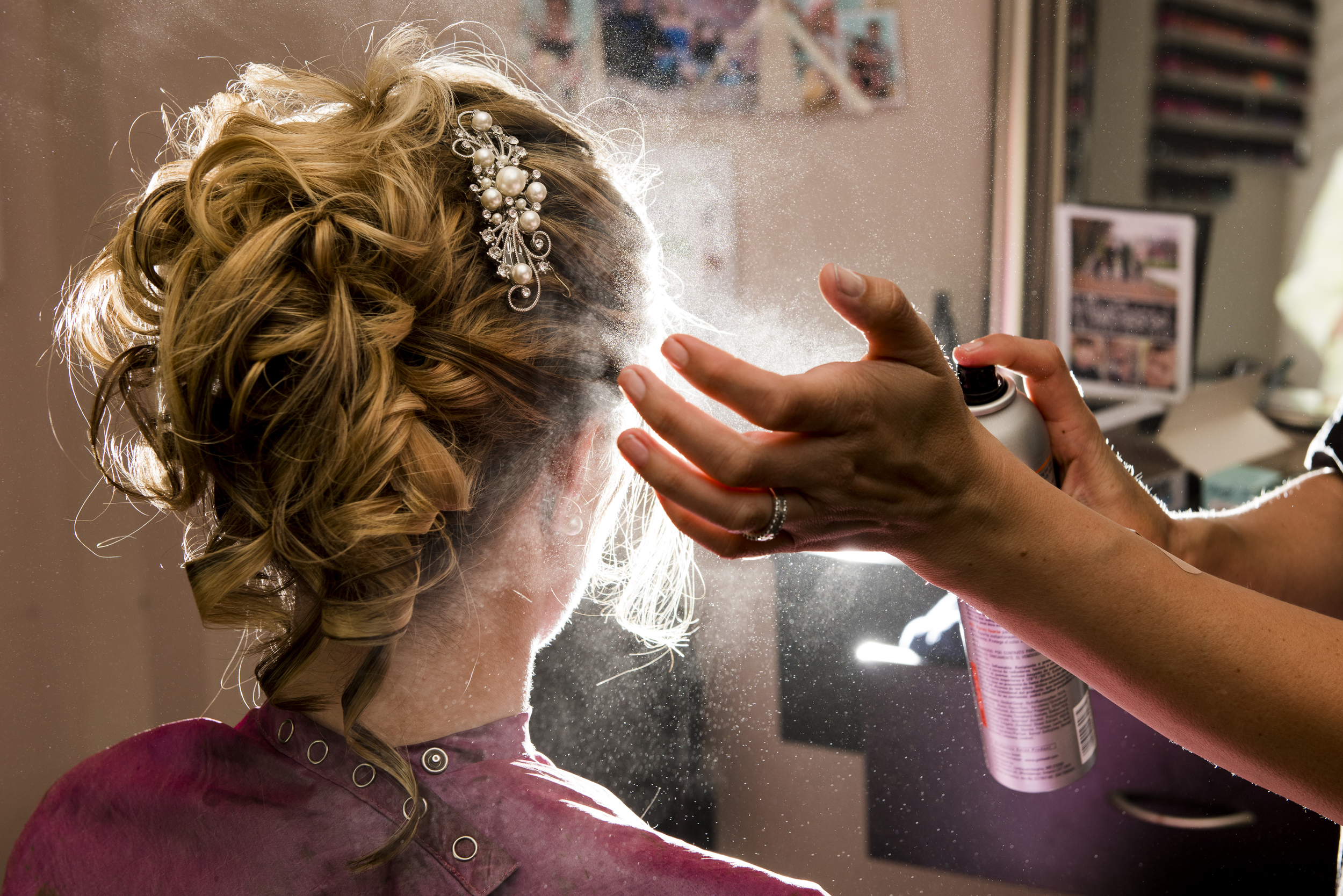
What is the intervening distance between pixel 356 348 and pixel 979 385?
0.55 meters

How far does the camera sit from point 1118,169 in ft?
3.74

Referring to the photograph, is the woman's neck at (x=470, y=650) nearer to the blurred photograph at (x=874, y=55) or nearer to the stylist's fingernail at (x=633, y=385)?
the stylist's fingernail at (x=633, y=385)

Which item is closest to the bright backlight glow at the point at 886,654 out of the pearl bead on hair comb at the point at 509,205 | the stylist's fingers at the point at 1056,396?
the stylist's fingers at the point at 1056,396

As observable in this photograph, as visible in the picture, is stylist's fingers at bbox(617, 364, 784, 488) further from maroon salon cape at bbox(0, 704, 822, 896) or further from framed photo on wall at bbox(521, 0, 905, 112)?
framed photo on wall at bbox(521, 0, 905, 112)

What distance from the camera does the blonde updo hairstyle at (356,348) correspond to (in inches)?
25.4

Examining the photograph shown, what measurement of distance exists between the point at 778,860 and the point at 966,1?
44.8 inches

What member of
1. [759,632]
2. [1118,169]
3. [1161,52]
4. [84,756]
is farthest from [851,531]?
[84,756]

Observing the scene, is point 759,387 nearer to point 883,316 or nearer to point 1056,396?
point 883,316

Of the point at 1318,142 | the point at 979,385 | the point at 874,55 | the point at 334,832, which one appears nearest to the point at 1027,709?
the point at 979,385

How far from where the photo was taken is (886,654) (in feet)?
Answer: 3.64

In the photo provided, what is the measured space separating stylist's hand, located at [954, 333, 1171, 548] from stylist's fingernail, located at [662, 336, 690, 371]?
51cm

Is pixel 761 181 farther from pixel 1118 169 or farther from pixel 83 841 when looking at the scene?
pixel 83 841

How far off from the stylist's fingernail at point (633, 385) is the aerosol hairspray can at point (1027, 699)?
0.39 meters

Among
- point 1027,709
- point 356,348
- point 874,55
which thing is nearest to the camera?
point 356,348
